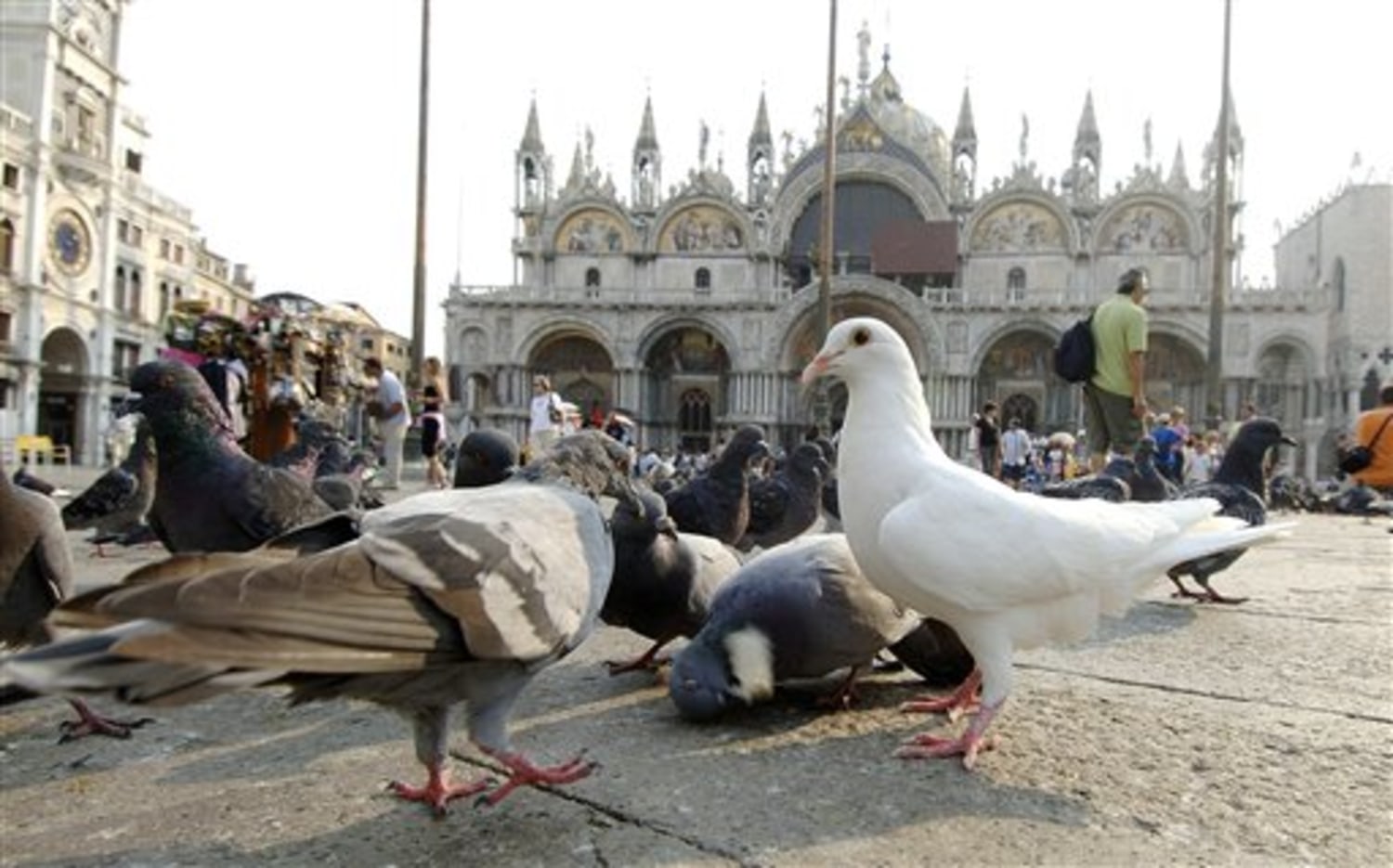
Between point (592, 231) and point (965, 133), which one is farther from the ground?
point (965, 133)

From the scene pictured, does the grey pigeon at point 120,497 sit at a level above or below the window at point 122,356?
below

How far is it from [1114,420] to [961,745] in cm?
596

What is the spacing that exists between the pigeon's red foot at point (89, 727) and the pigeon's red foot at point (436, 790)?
105 centimetres

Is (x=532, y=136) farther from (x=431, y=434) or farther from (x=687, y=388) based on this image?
(x=431, y=434)

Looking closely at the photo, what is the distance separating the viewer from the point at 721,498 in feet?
16.8

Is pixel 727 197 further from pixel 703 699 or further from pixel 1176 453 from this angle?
pixel 703 699

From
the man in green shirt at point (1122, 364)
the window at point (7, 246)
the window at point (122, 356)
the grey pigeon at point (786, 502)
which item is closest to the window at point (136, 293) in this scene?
the window at point (122, 356)

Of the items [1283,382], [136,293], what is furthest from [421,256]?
[1283,382]

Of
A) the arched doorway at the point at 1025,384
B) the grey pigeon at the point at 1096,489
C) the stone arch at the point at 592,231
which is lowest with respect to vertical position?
the grey pigeon at the point at 1096,489

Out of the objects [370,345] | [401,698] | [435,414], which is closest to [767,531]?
[401,698]

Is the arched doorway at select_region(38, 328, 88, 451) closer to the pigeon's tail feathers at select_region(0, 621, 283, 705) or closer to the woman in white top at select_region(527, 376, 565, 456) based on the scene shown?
the woman in white top at select_region(527, 376, 565, 456)

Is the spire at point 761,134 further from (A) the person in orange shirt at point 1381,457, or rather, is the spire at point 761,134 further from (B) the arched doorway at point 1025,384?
(A) the person in orange shirt at point 1381,457

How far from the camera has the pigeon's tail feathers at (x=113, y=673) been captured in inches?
54.9

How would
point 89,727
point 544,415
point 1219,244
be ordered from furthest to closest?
point 1219,244, point 544,415, point 89,727
